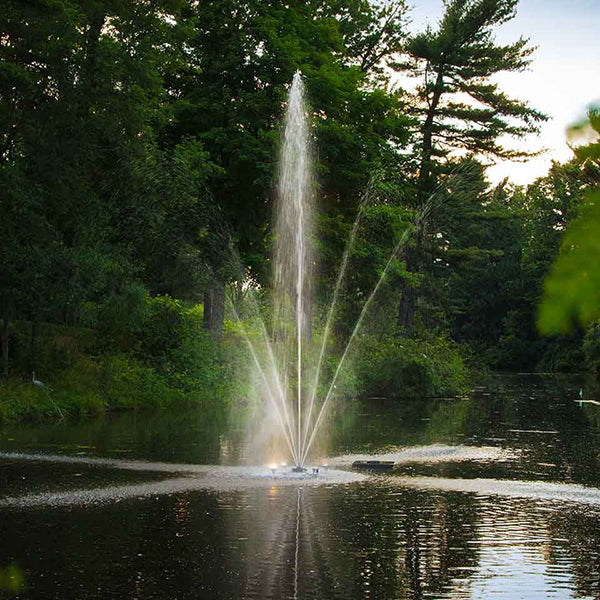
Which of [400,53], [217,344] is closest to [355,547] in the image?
[217,344]

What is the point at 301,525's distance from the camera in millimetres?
12461

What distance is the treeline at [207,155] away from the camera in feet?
91.5

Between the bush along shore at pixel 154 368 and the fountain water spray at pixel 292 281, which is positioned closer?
the bush along shore at pixel 154 368

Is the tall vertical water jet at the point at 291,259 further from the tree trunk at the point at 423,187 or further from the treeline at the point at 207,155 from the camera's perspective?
the tree trunk at the point at 423,187

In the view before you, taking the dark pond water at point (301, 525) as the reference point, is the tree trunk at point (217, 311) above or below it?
above

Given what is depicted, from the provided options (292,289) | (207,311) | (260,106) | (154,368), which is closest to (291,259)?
(292,289)

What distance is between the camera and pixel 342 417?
3089 centimetres

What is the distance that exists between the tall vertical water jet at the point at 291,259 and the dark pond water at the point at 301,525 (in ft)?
53.2

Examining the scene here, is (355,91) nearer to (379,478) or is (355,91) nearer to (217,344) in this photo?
(217,344)

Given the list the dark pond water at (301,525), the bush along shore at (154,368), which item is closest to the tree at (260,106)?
the bush along shore at (154,368)

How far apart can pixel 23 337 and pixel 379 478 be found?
19345mm

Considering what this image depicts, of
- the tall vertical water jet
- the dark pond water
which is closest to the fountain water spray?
the tall vertical water jet

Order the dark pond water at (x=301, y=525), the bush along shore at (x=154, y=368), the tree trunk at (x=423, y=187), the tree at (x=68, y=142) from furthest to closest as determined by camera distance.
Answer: the tree trunk at (x=423, y=187) → the bush along shore at (x=154, y=368) → the tree at (x=68, y=142) → the dark pond water at (x=301, y=525)

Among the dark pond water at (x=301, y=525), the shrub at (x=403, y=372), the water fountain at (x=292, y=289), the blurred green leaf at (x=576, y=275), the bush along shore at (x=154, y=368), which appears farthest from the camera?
the shrub at (x=403, y=372)
